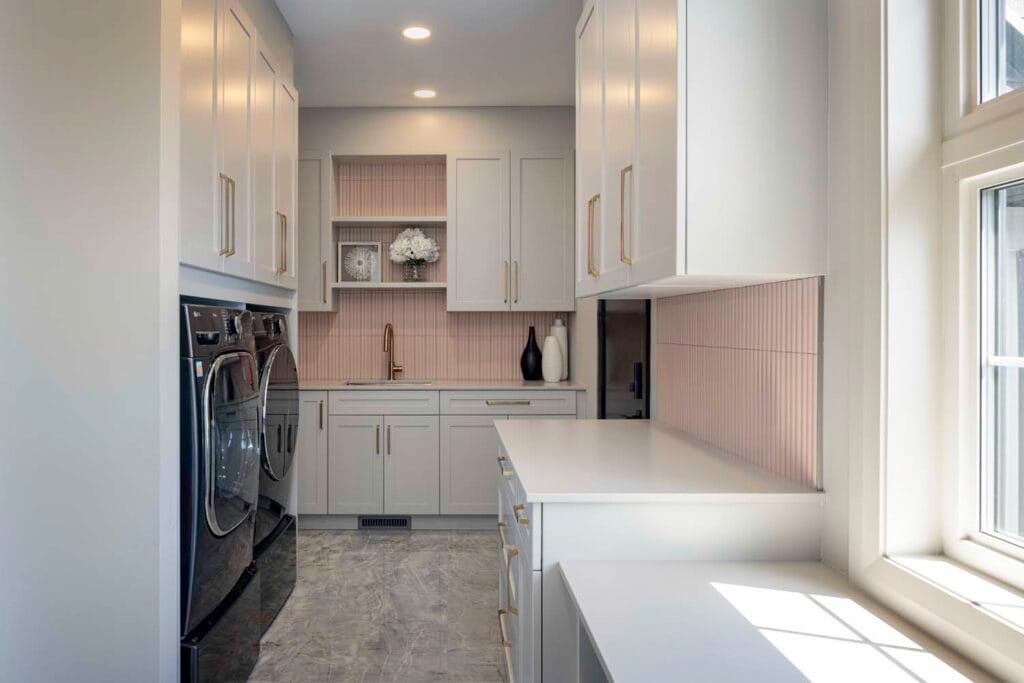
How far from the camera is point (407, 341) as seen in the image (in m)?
4.79

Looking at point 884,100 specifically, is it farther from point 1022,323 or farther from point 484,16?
point 484,16

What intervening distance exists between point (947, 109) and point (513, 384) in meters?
3.28

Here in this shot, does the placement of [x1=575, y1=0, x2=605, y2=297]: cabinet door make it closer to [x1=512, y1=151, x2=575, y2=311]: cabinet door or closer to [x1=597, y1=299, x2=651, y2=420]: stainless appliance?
[x1=597, y1=299, x2=651, y2=420]: stainless appliance

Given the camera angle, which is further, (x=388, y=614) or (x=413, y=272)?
(x=413, y=272)

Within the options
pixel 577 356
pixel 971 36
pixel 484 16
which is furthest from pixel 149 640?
pixel 577 356

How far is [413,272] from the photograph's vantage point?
15.1 feet

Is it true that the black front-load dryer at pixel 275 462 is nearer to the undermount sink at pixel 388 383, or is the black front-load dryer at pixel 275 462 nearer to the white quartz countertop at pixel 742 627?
the undermount sink at pixel 388 383

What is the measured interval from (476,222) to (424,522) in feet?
6.01

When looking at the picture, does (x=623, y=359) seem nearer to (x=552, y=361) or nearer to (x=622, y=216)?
(x=552, y=361)

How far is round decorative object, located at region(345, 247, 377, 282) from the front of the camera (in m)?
4.58

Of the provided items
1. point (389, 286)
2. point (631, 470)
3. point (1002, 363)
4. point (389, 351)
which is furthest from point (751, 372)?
point (389, 351)

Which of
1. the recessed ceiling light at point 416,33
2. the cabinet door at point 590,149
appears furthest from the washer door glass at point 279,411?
the recessed ceiling light at point 416,33

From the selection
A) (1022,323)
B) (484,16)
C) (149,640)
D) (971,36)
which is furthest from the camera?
(484,16)

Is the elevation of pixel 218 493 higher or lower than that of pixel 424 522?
higher
